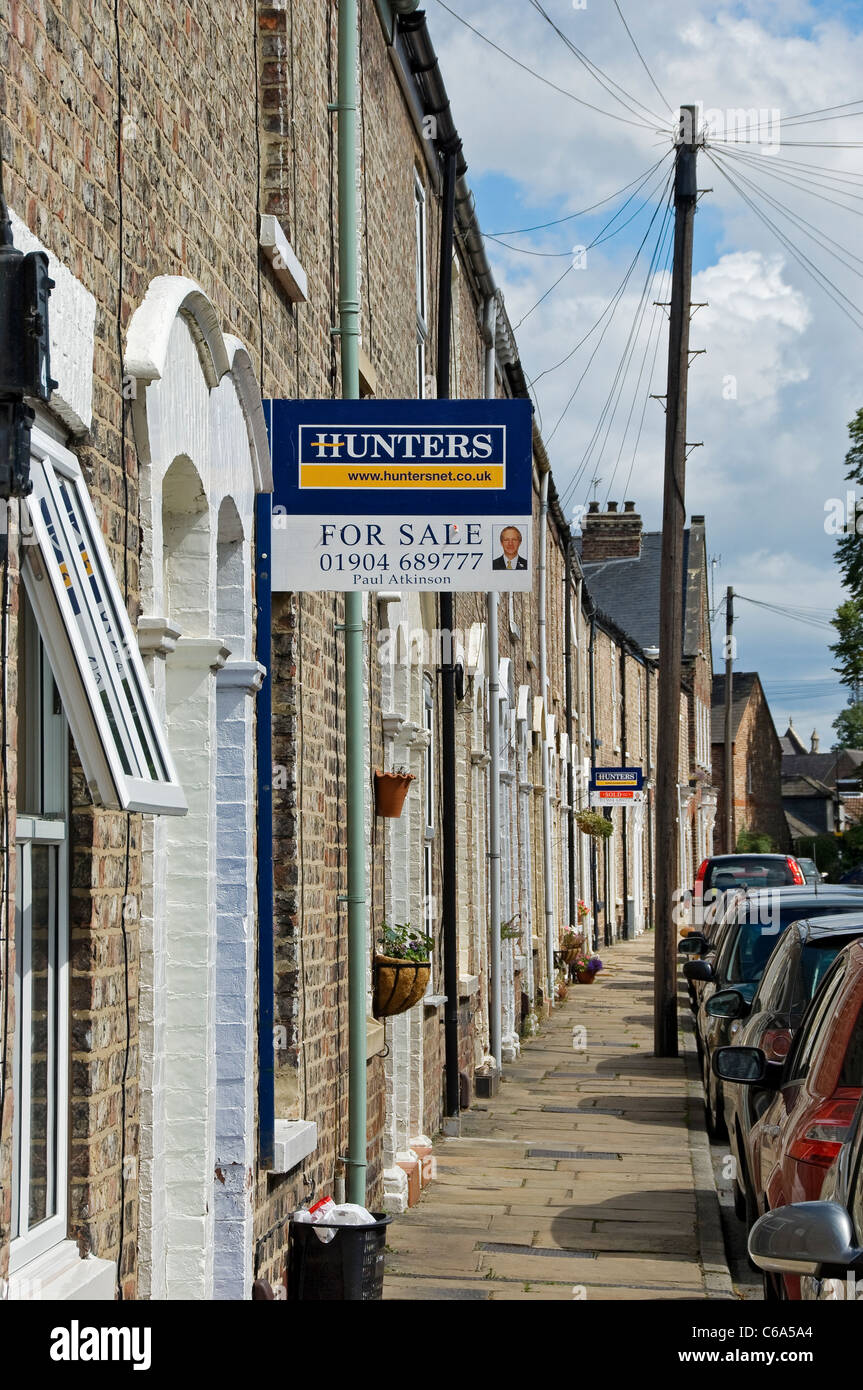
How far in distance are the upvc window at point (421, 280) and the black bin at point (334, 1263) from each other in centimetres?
757

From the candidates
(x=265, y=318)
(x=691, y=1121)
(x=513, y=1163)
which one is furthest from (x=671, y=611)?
(x=265, y=318)

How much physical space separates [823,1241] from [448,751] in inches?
401

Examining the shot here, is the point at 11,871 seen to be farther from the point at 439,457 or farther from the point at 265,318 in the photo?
the point at 265,318

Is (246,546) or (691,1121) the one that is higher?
(246,546)

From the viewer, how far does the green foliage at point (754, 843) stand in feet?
205

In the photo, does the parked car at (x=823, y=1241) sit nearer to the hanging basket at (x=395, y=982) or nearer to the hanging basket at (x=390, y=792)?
the hanging basket at (x=395, y=982)

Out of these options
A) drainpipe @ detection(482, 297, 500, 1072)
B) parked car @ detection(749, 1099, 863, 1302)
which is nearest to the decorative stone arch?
parked car @ detection(749, 1099, 863, 1302)

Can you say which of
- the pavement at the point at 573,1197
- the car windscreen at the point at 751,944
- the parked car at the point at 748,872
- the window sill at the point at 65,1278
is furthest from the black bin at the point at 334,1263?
the parked car at the point at 748,872

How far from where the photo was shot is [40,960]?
14.8ft

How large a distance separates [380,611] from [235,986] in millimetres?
4420

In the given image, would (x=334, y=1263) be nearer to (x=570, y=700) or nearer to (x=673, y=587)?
(x=673, y=587)

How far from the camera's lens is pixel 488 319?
17859 mm

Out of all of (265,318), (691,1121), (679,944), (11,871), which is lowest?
(691,1121)

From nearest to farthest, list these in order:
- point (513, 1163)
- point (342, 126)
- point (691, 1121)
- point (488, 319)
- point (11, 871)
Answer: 1. point (11, 871)
2. point (342, 126)
3. point (513, 1163)
4. point (691, 1121)
5. point (488, 319)
